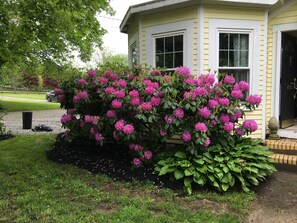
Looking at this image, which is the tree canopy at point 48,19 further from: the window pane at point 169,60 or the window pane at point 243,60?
the window pane at point 243,60

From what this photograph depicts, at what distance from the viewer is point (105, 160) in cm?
541

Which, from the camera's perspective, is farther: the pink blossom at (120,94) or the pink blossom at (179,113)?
the pink blossom at (120,94)

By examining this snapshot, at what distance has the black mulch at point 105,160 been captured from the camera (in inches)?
181

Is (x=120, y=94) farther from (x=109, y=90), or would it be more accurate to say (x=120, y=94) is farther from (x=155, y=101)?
(x=155, y=101)

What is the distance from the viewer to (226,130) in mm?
4441

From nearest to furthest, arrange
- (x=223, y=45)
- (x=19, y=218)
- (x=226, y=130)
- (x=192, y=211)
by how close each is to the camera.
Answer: (x=19, y=218) → (x=192, y=211) → (x=226, y=130) → (x=223, y=45)

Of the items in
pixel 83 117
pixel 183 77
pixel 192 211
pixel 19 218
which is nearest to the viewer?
pixel 19 218

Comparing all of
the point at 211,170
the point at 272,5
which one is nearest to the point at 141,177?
the point at 211,170

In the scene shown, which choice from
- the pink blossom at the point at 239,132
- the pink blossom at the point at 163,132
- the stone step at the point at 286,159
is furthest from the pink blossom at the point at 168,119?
the stone step at the point at 286,159

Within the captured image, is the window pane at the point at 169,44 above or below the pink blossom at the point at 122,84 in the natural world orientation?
above

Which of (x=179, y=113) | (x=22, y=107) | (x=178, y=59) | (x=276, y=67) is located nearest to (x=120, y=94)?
(x=179, y=113)

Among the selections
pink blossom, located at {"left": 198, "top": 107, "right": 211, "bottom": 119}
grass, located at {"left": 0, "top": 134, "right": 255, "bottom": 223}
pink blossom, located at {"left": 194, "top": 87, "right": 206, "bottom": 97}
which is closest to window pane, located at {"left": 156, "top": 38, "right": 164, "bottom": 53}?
pink blossom, located at {"left": 194, "top": 87, "right": 206, "bottom": 97}

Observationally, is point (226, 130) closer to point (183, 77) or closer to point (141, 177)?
point (183, 77)

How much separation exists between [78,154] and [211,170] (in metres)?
2.89
